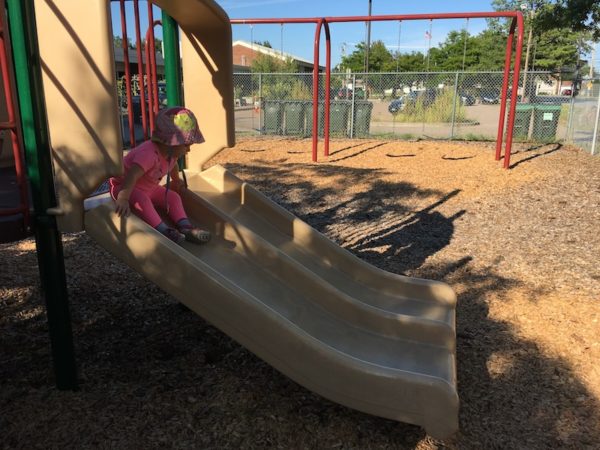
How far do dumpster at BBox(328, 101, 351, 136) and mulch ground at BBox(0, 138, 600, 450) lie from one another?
29.0ft

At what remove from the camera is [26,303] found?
3.93 m

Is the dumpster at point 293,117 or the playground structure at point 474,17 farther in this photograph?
the dumpster at point 293,117

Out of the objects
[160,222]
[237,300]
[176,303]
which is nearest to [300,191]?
[176,303]

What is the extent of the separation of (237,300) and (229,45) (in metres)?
1.95

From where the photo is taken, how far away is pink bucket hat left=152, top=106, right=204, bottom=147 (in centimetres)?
296

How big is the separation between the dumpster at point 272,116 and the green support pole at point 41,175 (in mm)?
13552

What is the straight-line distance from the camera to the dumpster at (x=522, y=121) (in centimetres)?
1462

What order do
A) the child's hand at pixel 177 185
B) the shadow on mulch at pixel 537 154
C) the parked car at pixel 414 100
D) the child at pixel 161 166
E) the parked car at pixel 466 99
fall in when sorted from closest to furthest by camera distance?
1. the child at pixel 161 166
2. the child's hand at pixel 177 185
3. the shadow on mulch at pixel 537 154
4. the parked car at pixel 466 99
5. the parked car at pixel 414 100

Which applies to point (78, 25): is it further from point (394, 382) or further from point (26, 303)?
point (26, 303)

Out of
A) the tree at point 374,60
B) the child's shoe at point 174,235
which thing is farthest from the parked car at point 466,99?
the tree at point 374,60

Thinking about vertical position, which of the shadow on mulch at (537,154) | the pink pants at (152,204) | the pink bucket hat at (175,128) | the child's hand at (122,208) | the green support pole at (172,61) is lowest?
the shadow on mulch at (537,154)

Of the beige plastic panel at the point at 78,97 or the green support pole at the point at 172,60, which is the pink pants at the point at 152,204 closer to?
the beige plastic panel at the point at 78,97

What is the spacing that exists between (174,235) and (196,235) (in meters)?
0.16

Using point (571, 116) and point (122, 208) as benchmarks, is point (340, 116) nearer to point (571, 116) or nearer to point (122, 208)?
point (571, 116)
